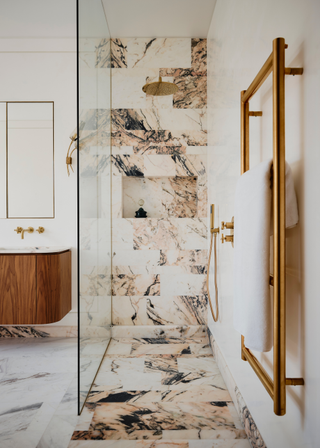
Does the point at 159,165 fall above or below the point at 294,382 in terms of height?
above

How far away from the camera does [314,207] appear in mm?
753

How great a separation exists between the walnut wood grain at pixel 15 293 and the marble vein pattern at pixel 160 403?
2.32 feet

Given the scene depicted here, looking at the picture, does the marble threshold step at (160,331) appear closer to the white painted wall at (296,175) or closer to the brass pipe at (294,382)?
the white painted wall at (296,175)

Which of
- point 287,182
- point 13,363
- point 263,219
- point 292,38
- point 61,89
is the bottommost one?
point 13,363

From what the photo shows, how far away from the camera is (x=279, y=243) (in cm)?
77

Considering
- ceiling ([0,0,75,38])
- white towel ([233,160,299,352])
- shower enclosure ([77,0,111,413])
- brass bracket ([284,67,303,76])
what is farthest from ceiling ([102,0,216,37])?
white towel ([233,160,299,352])

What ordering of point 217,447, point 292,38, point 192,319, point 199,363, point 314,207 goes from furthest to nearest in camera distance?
point 192,319 < point 199,363 < point 217,447 < point 292,38 < point 314,207

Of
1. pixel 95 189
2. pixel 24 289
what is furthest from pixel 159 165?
pixel 24 289

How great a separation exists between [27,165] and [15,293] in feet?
3.72

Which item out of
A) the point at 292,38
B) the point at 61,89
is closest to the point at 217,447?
the point at 292,38

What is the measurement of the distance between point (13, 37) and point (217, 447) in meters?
3.31

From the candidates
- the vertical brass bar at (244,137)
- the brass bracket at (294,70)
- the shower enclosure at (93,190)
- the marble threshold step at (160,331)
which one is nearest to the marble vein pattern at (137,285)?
the shower enclosure at (93,190)

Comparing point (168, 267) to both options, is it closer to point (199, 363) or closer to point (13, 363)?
point (199, 363)

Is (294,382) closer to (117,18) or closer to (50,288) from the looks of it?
(50,288)
